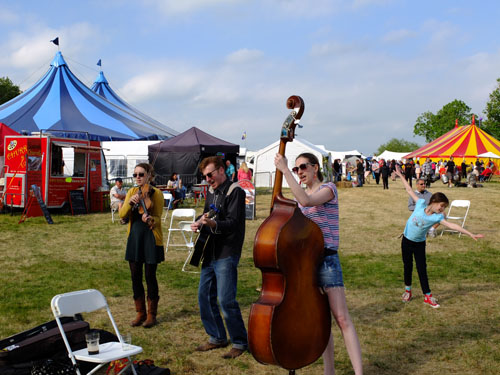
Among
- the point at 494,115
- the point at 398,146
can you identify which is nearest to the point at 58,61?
the point at 494,115

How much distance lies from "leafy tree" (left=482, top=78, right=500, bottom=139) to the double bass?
200 feet

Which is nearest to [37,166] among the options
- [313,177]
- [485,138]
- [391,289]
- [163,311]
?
[163,311]

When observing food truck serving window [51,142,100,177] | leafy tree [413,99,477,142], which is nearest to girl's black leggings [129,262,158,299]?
food truck serving window [51,142,100,177]

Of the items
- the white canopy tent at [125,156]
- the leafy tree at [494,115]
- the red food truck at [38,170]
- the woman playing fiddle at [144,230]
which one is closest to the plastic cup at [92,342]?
the woman playing fiddle at [144,230]

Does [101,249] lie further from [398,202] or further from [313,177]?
[398,202]

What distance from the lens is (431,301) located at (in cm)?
603

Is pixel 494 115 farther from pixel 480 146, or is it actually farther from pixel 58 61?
pixel 58 61

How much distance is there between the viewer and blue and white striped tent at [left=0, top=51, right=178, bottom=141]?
76.0ft

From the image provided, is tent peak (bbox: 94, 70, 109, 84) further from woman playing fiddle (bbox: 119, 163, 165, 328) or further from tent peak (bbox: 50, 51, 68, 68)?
woman playing fiddle (bbox: 119, 163, 165, 328)

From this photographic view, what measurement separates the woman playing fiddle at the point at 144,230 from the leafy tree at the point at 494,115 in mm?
59882

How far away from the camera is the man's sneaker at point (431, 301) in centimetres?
601

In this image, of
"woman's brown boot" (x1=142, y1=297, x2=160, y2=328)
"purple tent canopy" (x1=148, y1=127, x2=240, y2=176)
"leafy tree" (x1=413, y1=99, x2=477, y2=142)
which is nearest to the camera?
"woman's brown boot" (x1=142, y1=297, x2=160, y2=328)

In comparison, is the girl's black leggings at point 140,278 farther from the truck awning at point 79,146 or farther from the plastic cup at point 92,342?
the truck awning at point 79,146

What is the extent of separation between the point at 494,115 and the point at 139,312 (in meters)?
60.7
